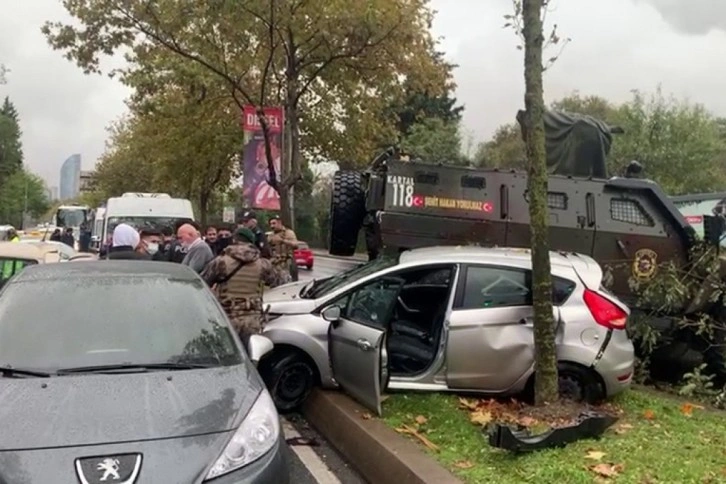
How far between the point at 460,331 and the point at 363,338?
3.33 ft

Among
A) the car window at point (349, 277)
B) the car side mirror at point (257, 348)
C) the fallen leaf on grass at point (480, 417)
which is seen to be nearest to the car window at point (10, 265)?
the car window at point (349, 277)

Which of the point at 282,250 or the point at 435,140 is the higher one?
the point at 435,140

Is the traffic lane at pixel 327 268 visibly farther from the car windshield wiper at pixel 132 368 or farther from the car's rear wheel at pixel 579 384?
the car windshield wiper at pixel 132 368

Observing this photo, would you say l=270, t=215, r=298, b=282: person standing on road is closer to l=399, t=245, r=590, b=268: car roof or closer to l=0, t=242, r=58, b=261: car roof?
l=0, t=242, r=58, b=261: car roof

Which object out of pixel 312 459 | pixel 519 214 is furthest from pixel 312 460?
pixel 519 214

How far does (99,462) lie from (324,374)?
12.4 ft

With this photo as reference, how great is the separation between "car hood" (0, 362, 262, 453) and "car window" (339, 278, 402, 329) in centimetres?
293

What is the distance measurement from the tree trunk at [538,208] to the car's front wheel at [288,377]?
2.16 metres

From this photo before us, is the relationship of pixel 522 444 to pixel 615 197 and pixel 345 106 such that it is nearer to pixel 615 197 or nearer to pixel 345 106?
pixel 615 197

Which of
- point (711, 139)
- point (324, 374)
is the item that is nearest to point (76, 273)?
point (324, 374)

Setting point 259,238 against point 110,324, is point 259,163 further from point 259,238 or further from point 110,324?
point 110,324

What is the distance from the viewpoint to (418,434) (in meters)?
5.78

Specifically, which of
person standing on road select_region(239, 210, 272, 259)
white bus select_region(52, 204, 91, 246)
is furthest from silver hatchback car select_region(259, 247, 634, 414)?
white bus select_region(52, 204, 91, 246)

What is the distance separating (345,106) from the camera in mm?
23375
